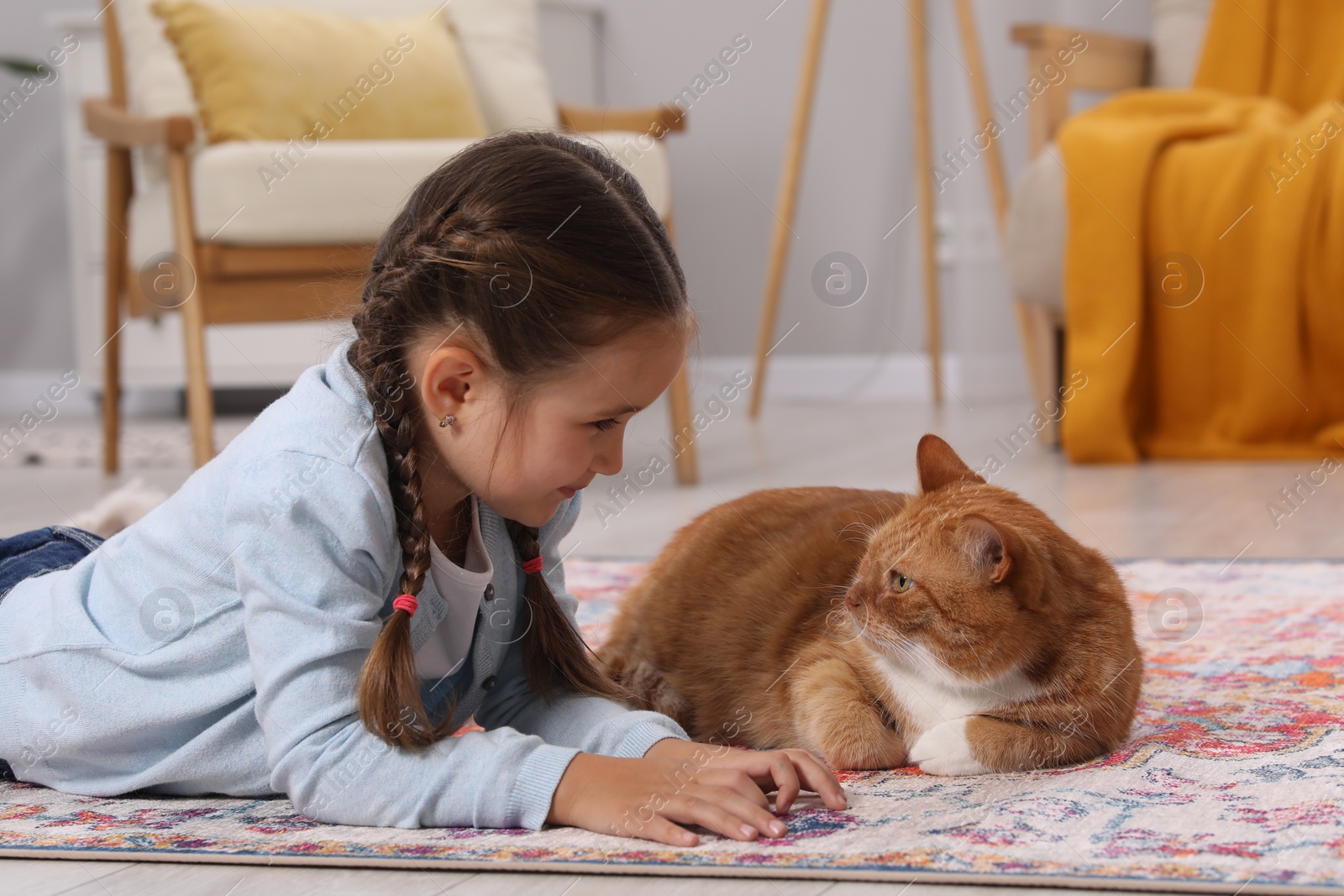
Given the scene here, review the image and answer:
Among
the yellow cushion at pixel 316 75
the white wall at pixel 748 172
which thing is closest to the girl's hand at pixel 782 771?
the yellow cushion at pixel 316 75

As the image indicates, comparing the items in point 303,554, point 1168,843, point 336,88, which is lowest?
point 1168,843

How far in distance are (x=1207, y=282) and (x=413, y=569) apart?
2190 millimetres

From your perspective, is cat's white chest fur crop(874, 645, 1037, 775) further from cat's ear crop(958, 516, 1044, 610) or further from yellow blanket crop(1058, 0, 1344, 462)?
yellow blanket crop(1058, 0, 1344, 462)

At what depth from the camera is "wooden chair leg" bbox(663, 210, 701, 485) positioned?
2.43 metres

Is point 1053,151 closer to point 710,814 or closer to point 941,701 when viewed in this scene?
point 941,701

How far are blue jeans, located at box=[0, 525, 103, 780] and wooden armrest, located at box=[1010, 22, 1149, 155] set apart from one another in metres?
2.35

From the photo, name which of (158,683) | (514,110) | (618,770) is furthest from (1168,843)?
(514,110)

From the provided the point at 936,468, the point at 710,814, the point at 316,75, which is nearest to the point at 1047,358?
the point at 316,75

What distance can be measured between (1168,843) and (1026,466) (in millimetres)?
1907

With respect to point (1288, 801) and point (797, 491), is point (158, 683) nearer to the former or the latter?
point (797, 491)

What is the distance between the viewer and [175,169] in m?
2.23

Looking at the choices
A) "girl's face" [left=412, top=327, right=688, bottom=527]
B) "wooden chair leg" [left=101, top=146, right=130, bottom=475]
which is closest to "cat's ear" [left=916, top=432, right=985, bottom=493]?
"girl's face" [left=412, top=327, right=688, bottom=527]

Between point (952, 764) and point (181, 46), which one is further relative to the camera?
point (181, 46)

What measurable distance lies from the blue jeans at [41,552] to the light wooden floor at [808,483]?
394 mm
